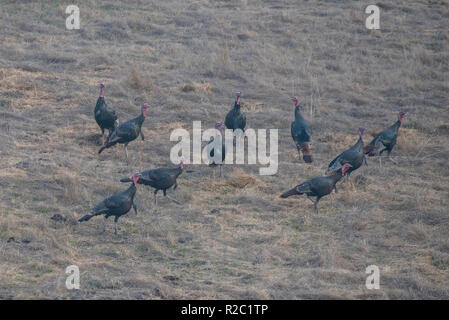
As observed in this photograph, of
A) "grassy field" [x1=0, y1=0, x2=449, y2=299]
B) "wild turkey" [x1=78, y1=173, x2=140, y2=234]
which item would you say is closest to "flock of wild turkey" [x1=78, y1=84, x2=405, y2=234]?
"wild turkey" [x1=78, y1=173, x2=140, y2=234]

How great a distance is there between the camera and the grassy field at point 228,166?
24.0 feet

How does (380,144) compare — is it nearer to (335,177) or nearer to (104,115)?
(335,177)

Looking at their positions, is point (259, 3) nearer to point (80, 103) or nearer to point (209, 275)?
point (80, 103)

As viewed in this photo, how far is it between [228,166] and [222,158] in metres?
0.45

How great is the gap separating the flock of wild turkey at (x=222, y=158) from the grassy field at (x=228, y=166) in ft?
0.84

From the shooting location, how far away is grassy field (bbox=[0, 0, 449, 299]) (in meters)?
7.30

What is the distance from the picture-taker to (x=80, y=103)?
12461 mm

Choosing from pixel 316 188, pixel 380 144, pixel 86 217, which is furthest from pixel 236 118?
pixel 86 217

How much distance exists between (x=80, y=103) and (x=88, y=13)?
17.6 feet

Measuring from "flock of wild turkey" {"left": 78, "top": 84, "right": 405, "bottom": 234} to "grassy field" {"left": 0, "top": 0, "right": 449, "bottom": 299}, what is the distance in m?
0.25

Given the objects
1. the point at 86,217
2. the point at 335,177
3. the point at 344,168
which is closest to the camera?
the point at 86,217

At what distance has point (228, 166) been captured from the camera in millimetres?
10516

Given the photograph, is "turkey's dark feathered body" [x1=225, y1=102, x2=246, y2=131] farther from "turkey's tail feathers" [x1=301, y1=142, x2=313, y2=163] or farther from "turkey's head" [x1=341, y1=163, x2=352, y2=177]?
"turkey's head" [x1=341, y1=163, x2=352, y2=177]

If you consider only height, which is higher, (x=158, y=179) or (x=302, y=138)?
(x=302, y=138)
